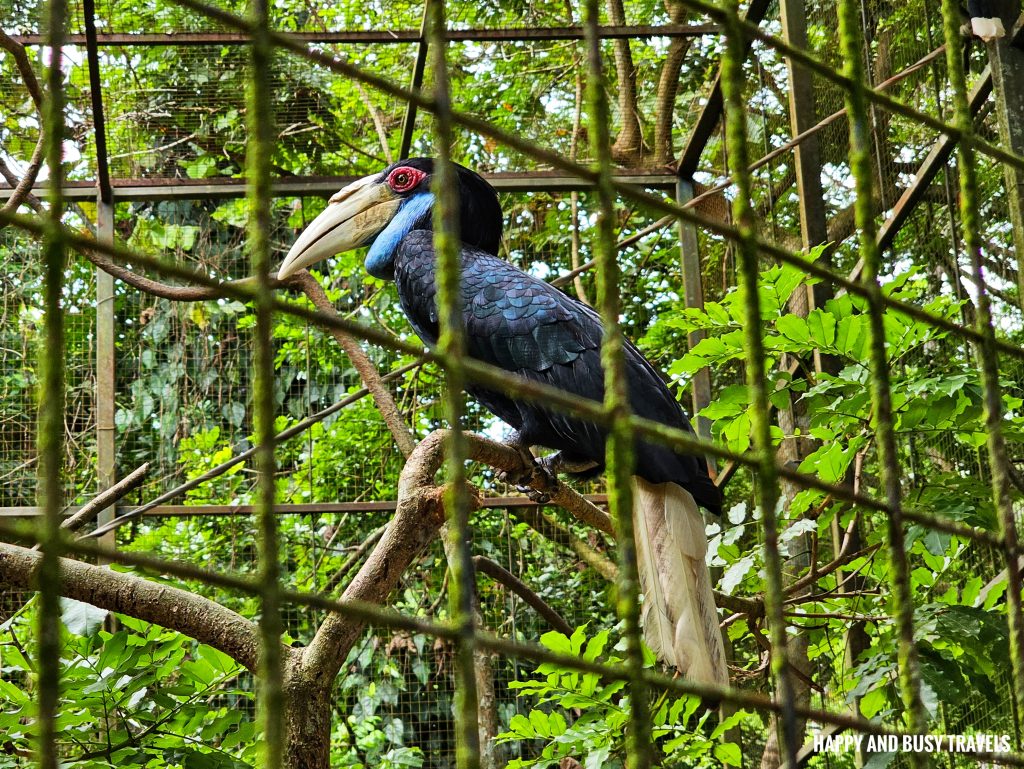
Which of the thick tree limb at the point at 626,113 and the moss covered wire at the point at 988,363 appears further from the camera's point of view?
the thick tree limb at the point at 626,113

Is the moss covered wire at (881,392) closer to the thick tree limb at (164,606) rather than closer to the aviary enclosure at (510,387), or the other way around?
the aviary enclosure at (510,387)

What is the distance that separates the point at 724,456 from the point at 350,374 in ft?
15.6

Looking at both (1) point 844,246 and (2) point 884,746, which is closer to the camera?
(2) point 884,746

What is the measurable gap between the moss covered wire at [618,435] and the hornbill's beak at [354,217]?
8.65 feet

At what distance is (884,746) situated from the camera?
1967 mm

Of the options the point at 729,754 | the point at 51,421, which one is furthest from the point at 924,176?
the point at 51,421

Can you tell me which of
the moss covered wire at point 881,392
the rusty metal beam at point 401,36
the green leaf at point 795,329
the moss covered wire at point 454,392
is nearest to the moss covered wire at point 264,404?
the moss covered wire at point 454,392

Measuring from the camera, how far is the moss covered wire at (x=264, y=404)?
0.66m

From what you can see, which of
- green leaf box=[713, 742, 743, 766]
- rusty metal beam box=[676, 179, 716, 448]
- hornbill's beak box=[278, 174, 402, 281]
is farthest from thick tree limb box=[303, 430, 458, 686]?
rusty metal beam box=[676, 179, 716, 448]

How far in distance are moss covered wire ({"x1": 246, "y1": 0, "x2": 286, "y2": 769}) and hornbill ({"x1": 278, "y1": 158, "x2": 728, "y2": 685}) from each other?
1.49 meters

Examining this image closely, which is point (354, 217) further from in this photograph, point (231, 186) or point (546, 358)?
point (546, 358)

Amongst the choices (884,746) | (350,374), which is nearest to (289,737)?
(884,746)

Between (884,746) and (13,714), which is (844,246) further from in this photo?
(13,714)

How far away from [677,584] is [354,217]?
5.80ft
